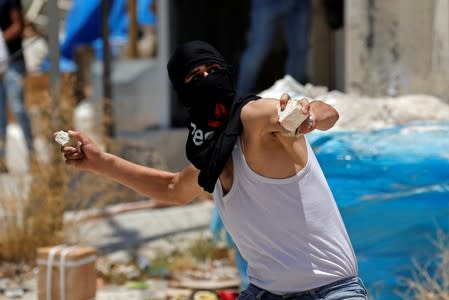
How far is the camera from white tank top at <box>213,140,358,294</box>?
229 centimetres

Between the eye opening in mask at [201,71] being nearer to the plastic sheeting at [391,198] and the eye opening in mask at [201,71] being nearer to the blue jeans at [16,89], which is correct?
the plastic sheeting at [391,198]

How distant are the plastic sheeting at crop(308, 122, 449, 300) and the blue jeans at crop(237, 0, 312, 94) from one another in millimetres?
3007

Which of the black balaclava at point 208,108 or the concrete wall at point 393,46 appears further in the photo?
Result: the concrete wall at point 393,46

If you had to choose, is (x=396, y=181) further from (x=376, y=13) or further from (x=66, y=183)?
(x=66, y=183)

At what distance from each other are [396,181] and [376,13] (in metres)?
1.85

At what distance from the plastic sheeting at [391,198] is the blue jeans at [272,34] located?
3.01m

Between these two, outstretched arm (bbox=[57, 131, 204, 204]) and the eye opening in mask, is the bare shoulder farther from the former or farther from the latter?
outstretched arm (bbox=[57, 131, 204, 204])

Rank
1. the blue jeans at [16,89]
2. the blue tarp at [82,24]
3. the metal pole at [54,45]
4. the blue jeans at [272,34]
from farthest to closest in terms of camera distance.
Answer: the blue tarp at [82,24], the blue jeans at [16,89], the blue jeans at [272,34], the metal pole at [54,45]

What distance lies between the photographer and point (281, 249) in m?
2.33

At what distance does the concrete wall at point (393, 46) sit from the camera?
16.5 feet

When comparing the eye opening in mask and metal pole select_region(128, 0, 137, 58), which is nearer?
the eye opening in mask

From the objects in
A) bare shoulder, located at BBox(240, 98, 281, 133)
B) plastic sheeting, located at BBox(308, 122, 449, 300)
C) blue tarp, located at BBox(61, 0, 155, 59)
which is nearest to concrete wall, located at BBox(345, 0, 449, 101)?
plastic sheeting, located at BBox(308, 122, 449, 300)

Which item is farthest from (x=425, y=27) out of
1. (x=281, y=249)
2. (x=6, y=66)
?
(x=6, y=66)

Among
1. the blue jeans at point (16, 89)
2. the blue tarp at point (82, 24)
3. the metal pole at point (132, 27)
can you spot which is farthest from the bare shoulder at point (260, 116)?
the metal pole at point (132, 27)
